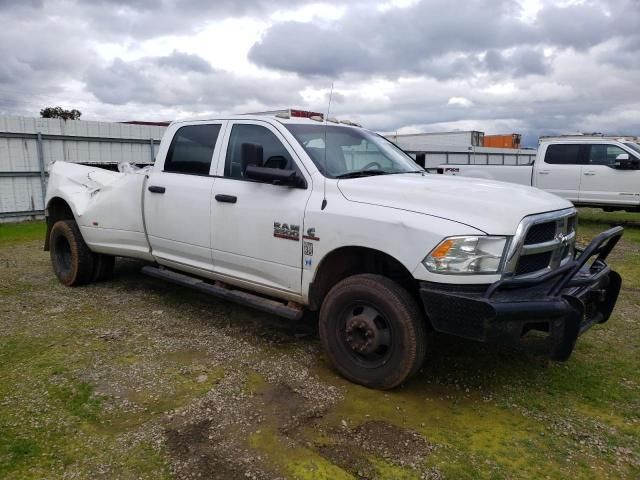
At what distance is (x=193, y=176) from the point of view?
4891 mm

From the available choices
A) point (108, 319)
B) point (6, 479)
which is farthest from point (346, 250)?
point (108, 319)

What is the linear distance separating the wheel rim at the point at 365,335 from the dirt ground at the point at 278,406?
24 cm

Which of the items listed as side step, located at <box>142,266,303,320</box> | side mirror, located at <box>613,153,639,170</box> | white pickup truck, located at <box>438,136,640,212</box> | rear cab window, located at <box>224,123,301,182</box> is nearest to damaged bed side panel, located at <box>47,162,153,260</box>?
side step, located at <box>142,266,303,320</box>

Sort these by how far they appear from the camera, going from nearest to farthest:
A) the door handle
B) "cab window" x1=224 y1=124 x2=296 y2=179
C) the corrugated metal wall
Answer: "cab window" x1=224 y1=124 x2=296 y2=179
the door handle
the corrugated metal wall

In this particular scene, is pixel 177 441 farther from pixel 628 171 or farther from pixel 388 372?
pixel 628 171

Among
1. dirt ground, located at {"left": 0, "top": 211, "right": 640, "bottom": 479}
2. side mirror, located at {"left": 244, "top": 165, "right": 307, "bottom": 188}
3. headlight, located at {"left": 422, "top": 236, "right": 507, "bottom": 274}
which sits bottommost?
dirt ground, located at {"left": 0, "top": 211, "right": 640, "bottom": 479}

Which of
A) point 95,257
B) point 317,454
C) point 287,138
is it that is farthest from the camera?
point 95,257

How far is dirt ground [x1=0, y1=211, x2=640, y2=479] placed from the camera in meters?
2.87

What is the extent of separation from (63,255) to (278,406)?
14.0 feet

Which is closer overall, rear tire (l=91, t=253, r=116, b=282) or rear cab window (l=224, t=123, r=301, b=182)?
rear cab window (l=224, t=123, r=301, b=182)

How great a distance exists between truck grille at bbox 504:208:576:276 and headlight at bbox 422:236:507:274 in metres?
0.08

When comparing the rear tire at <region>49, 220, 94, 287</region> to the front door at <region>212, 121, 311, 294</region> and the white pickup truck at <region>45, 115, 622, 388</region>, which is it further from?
the front door at <region>212, 121, 311, 294</region>

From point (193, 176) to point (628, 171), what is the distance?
10206mm

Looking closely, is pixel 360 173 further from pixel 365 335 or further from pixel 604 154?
pixel 604 154
